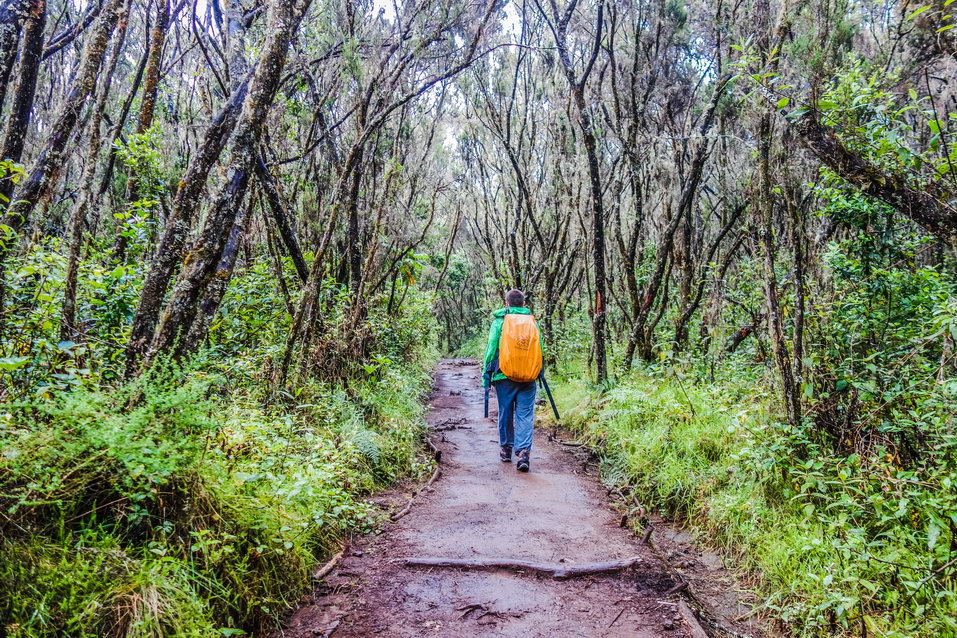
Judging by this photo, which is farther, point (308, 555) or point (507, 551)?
point (507, 551)

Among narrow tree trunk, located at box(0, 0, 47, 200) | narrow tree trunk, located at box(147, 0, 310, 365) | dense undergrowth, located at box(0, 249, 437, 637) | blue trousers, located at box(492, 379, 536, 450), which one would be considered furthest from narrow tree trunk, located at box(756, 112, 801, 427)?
narrow tree trunk, located at box(0, 0, 47, 200)

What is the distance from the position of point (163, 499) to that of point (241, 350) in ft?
15.7

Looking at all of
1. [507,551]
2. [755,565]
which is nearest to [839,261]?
[755,565]

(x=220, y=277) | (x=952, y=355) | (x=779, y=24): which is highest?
(x=779, y=24)

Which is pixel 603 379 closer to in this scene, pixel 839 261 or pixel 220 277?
pixel 839 261

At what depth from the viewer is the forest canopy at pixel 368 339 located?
2.65m

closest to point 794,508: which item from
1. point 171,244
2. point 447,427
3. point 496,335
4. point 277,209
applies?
point 496,335

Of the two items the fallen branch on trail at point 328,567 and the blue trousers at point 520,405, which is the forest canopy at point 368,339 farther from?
the blue trousers at point 520,405

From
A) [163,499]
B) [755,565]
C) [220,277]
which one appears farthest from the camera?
[220,277]

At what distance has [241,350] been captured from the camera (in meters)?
7.21

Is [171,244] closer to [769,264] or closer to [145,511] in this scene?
[145,511]

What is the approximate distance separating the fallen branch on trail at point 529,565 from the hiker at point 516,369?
8.31 feet

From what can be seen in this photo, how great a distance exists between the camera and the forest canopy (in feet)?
8.71

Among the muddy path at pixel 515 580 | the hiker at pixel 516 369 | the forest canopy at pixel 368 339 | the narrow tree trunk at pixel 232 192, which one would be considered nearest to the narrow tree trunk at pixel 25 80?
the forest canopy at pixel 368 339
